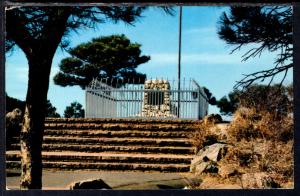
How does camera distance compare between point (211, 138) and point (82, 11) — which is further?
point (211, 138)

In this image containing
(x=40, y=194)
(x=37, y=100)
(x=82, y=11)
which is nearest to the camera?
(x=40, y=194)

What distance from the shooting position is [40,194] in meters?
4.51

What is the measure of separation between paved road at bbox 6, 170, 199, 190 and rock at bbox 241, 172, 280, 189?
3.13ft

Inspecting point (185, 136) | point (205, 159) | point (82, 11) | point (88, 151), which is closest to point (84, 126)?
point (88, 151)

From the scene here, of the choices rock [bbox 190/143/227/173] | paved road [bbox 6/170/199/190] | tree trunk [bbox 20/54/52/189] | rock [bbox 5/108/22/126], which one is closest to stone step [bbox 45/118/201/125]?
rock [bbox 5/108/22/126]

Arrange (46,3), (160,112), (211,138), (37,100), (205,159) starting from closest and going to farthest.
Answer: (46,3)
(37,100)
(205,159)
(211,138)
(160,112)

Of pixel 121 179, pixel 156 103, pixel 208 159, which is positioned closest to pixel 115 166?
pixel 121 179

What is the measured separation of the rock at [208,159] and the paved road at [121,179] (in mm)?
206

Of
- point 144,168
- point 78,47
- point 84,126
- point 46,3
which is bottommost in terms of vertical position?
point 144,168

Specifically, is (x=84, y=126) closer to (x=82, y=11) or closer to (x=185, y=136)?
(x=185, y=136)

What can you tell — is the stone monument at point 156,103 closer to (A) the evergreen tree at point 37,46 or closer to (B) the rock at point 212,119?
(B) the rock at point 212,119

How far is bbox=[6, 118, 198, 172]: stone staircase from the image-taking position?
9.42 meters

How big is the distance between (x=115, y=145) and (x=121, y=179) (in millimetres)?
2155

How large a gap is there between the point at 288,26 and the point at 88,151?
4.89 meters
